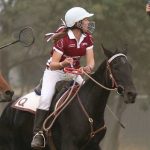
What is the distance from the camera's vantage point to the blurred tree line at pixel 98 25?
1309 inches

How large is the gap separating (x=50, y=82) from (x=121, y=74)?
146 cm

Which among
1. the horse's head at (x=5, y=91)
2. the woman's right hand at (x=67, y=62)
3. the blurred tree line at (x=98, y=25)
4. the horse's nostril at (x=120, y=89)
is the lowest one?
the blurred tree line at (x=98, y=25)

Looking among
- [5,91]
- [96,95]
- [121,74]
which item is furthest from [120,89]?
[5,91]

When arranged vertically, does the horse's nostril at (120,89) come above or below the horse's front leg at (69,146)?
above

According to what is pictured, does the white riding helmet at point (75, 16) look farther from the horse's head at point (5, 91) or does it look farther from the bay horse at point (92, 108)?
the horse's head at point (5, 91)

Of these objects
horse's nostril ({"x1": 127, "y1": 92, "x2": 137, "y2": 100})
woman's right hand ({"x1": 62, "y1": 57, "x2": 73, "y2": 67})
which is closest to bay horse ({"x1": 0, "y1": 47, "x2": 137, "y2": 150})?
horse's nostril ({"x1": 127, "y1": 92, "x2": 137, "y2": 100})

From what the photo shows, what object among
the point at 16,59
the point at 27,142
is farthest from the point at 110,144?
the point at 27,142

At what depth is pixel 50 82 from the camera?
1282 cm

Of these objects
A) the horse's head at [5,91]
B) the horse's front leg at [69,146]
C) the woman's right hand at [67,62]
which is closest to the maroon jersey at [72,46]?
the woman's right hand at [67,62]

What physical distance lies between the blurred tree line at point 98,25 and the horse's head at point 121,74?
20119 millimetres

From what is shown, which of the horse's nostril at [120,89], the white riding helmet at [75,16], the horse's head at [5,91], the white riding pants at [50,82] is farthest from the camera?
the white riding pants at [50,82]

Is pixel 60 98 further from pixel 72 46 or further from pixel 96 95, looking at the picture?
pixel 72 46

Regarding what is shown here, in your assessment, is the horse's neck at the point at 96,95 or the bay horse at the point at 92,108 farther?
the horse's neck at the point at 96,95

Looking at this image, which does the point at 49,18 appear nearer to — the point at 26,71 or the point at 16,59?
the point at 16,59
